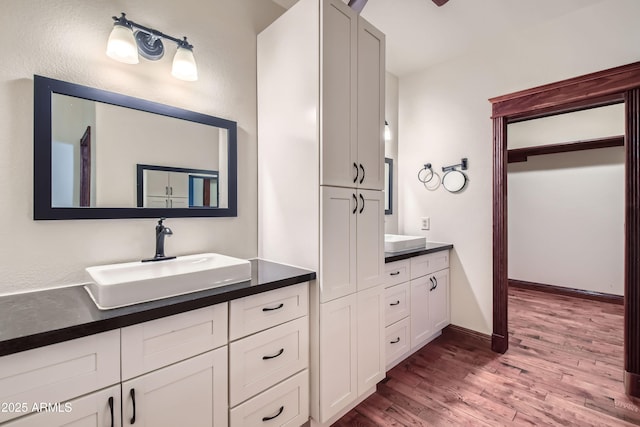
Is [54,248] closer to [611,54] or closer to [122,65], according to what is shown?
[122,65]

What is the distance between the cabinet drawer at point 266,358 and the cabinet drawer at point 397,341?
814mm

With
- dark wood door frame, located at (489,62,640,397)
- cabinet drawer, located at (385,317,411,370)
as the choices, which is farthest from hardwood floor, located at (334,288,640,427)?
dark wood door frame, located at (489,62,640,397)

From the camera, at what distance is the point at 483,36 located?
2533mm

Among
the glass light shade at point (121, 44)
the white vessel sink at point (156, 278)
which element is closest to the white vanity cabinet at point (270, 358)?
the white vessel sink at point (156, 278)

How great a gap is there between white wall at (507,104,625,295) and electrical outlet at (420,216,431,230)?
7.61ft

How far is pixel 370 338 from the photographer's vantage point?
1798 millimetres

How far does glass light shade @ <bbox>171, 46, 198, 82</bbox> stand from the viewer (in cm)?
152

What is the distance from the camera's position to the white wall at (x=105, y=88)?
3.81 ft

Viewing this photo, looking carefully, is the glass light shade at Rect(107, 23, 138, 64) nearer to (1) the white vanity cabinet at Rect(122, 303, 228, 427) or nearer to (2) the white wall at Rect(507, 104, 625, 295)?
(1) the white vanity cabinet at Rect(122, 303, 228, 427)

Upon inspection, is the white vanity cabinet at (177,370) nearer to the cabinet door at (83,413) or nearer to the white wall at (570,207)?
the cabinet door at (83,413)

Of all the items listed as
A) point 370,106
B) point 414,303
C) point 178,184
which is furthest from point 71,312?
point 414,303

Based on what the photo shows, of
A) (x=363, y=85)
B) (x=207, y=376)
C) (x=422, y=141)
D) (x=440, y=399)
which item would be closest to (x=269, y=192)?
(x=363, y=85)

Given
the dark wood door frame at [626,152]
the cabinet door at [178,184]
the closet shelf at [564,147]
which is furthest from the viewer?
the closet shelf at [564,147]

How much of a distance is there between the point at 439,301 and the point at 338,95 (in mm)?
2103
